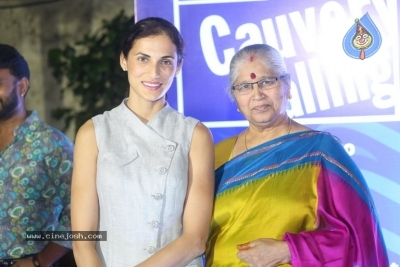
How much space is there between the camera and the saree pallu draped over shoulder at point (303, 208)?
2.47 m

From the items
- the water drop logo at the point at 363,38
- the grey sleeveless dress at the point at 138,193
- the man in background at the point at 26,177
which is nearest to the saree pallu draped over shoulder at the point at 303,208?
the grey sleeveless dress at the point at 138,193

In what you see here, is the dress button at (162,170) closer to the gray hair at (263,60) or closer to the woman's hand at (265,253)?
the woman's hand at (265,253)

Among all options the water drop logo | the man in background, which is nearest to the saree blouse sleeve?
the water drop logo

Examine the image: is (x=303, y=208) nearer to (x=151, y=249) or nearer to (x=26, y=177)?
(x=151, y=249)

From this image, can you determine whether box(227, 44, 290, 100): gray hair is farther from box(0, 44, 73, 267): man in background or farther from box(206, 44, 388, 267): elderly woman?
box(0, 44, 73, 267): man in background

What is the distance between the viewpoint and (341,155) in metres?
2.56

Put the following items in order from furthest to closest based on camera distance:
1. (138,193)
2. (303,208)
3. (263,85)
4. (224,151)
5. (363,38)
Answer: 1. (363,38)
2. (224,151)
3. (263,85)
4. (303,208)
5. (138,193)

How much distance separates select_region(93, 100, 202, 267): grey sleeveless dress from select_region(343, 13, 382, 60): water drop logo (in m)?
1.09

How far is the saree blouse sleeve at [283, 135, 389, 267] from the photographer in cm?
244

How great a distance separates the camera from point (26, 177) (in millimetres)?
3102

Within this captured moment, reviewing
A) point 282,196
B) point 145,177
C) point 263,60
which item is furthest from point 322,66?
point 145,177

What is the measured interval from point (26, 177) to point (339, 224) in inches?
53.6

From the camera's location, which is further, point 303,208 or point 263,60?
point 263,60

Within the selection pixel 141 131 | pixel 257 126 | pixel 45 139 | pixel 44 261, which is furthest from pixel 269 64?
pixel 44 261
